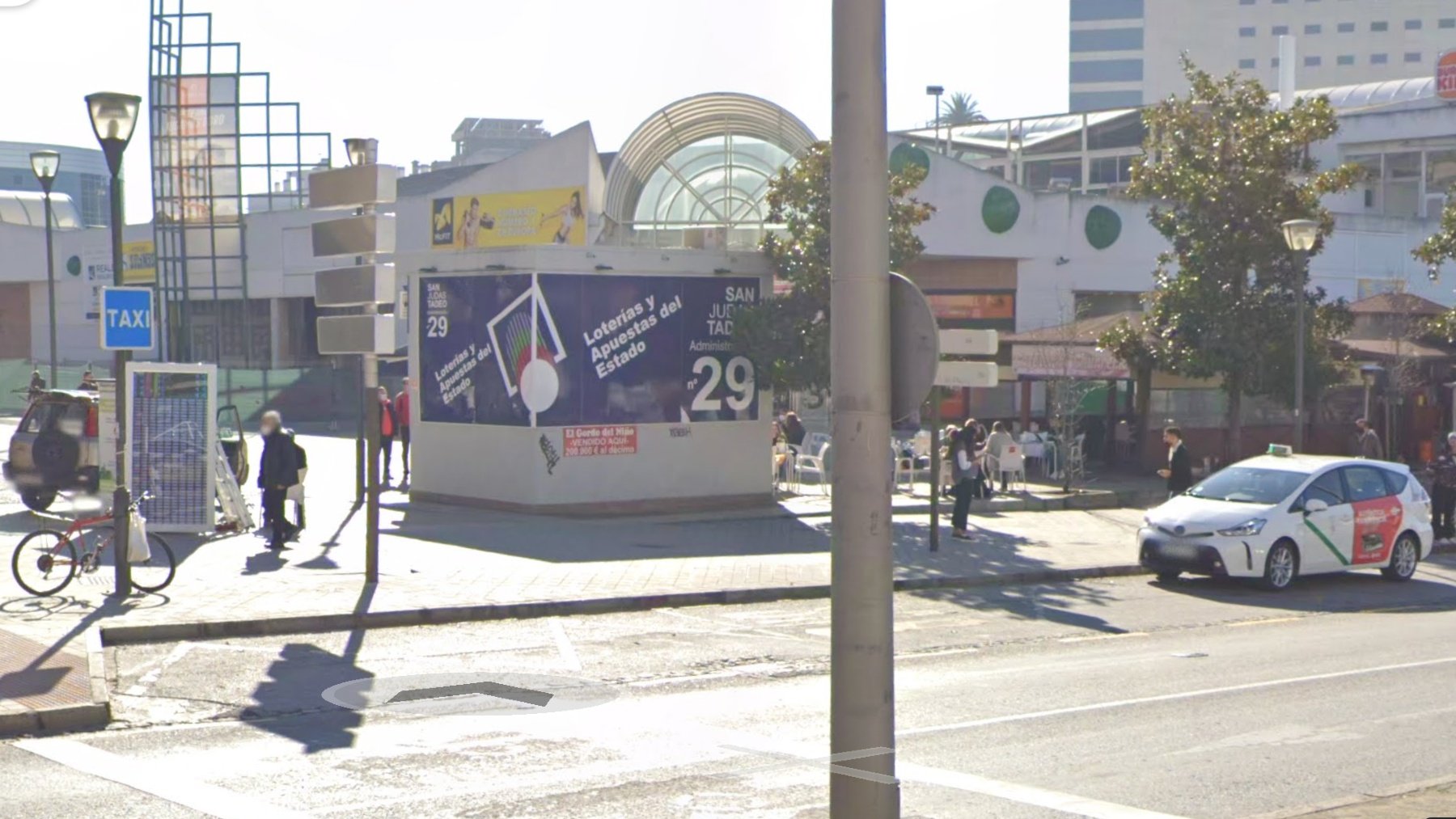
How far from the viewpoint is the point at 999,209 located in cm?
4309

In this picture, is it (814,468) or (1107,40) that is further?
(1107,40)

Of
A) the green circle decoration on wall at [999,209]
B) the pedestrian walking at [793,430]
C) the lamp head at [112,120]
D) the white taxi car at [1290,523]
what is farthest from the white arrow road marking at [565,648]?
the green circle decoration on wall at [999,209]

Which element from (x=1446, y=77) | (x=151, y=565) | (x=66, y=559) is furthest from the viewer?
(x=1446, y=77)

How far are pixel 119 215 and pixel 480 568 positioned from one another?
5.69 m

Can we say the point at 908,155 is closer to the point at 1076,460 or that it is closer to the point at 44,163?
the point at 1076,460

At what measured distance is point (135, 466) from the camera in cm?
1983

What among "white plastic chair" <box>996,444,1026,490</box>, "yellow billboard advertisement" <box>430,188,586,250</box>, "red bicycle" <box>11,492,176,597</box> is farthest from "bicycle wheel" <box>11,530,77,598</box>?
"yellow billboard advertisement" <box>430,188,586,250</box>

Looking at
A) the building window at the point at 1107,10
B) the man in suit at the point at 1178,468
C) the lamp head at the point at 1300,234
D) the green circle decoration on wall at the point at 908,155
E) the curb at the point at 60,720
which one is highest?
the building window at the point at 1107,10

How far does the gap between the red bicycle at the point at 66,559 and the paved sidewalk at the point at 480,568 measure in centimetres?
18

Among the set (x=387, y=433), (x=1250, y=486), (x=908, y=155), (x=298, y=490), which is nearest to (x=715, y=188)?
(x=387, y=433)

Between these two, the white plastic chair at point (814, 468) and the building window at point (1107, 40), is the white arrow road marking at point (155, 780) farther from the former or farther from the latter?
the building window at point (1107, 40)

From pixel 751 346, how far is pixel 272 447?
8258 millimetres

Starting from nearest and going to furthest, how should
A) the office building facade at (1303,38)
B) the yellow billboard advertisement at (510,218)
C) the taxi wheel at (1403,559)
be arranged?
the taxi wheel at (1403,559), the yellow billboard advertisement at (510,218), the office building facade at (1303,38)

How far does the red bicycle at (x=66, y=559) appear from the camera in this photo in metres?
14.9
